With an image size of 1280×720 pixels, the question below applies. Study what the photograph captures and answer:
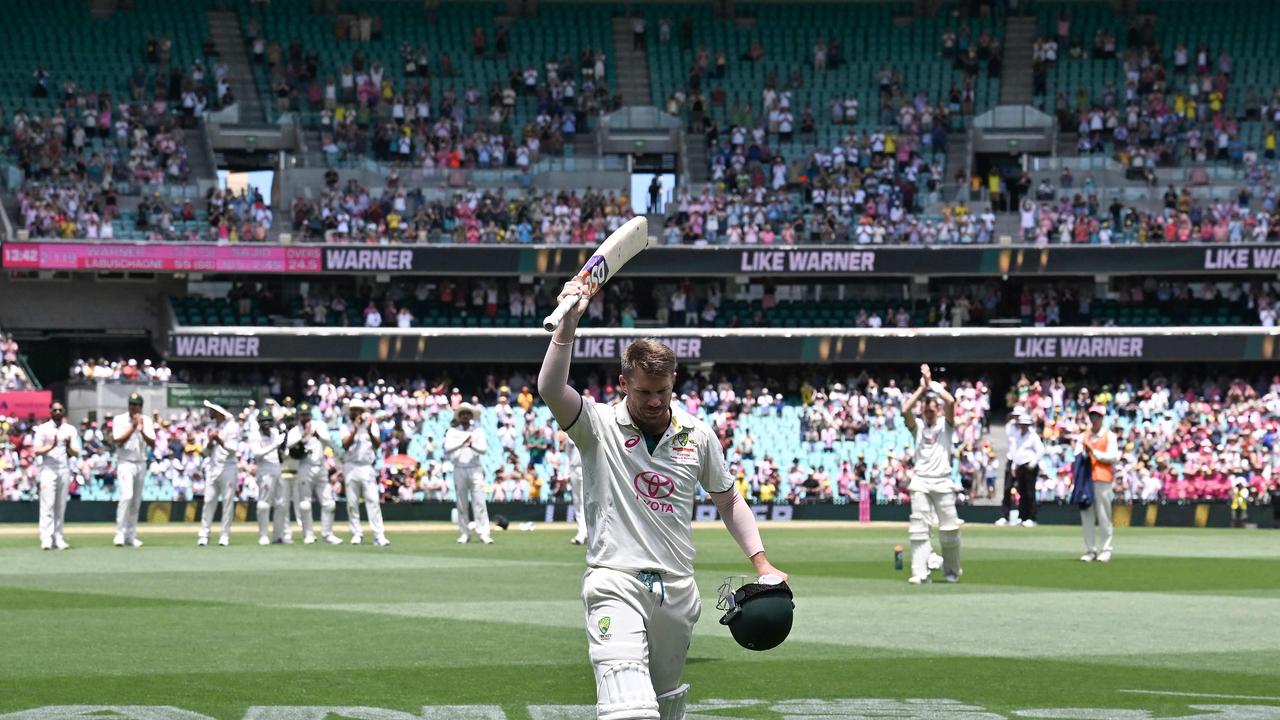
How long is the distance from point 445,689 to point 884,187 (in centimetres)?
4415

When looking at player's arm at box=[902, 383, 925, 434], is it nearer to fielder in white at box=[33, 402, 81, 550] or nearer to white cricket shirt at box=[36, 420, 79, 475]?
fielder in white at box=[33, 402, 81, 550]

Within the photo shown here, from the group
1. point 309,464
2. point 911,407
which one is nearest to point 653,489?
point 911,407

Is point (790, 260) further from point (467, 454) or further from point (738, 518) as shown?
point (738, 518)

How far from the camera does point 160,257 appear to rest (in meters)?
49.1

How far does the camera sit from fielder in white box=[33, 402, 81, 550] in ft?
84.1

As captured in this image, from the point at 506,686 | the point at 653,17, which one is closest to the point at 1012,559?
the point at 506,686

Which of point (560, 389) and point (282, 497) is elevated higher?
point (560, 389)

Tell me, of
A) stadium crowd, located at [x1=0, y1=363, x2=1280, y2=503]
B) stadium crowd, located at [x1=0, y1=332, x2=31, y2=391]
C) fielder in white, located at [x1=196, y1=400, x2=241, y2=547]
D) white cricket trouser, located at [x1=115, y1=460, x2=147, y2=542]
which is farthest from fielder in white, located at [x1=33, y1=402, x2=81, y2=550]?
stadium crowd, located at [x1=0, y1=332, x2=31, y2=391]

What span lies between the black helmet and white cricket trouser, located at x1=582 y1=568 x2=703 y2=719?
0.19 meters

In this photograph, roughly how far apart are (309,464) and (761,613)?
21.5 m

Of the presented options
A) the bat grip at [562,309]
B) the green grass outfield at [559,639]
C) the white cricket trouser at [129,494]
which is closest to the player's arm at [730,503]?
the bat grip at [562,309]

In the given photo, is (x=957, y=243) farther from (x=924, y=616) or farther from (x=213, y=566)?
(x=924, y=616)

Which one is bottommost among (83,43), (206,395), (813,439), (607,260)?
(813,439)

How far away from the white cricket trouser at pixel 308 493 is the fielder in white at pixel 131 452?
264 centimetres
